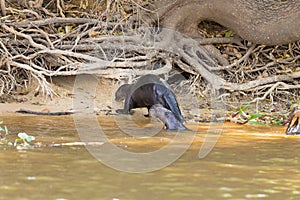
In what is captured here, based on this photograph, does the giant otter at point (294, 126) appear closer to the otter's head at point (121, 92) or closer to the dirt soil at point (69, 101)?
the dirt soil at point (69, 101)

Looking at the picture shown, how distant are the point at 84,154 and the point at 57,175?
24.9 inches

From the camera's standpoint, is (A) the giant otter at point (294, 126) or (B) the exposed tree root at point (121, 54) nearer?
(A) the giant otter at point (294, 126)

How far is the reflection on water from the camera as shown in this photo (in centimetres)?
227

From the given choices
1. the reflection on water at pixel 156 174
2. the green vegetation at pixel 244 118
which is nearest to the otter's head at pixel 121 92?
the green vegetation at pixel 244 118

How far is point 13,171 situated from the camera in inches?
103

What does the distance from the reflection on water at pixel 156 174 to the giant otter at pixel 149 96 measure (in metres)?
1.67

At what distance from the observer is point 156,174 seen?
2674 millimetres

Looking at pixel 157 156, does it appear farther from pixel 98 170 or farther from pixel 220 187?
pixel 220 187

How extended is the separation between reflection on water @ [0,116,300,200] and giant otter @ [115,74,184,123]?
1671 millimetres

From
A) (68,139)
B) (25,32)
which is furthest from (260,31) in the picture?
(68,139)

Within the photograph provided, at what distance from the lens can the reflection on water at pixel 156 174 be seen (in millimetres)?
2271

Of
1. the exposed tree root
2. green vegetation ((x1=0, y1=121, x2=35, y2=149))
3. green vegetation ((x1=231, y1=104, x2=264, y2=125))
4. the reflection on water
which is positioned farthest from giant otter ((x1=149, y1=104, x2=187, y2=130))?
the exposed tree root

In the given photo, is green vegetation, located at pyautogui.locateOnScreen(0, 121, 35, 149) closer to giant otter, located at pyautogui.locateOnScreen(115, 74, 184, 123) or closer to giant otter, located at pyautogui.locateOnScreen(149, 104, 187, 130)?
giant otter, located at pyautogui.locateOnScreen(149, 104, 187, 130)

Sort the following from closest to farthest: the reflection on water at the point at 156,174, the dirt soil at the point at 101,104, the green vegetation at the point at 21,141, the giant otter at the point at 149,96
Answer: the reflection on water at the point at 156,174
the green vegetation at the point at 21,141
the giant otter at the point at 149,96
the dirt soil at the point at 101,104
